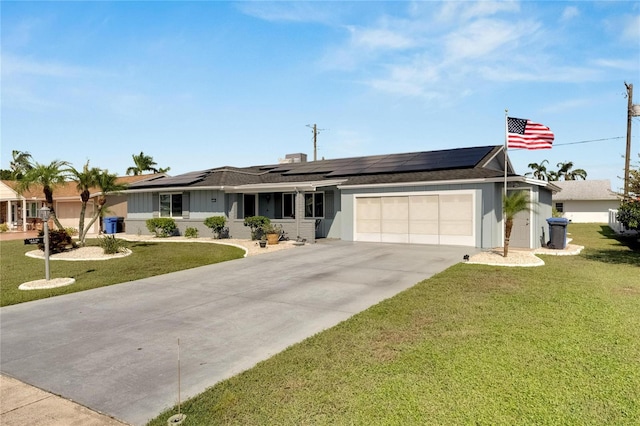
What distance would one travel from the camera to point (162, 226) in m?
21.9

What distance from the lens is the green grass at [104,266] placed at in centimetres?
943

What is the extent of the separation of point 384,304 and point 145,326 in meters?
4.56

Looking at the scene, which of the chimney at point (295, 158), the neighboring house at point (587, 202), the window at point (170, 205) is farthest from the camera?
the neighboring house at point (587, 202)

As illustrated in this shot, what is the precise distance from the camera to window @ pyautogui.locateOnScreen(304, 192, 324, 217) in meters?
20.5

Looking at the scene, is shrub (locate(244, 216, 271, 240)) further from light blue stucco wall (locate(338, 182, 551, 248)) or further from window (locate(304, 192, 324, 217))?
light blue stucco wall (locate(338, 182, 551, 248))

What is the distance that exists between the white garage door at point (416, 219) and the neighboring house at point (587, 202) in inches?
1275

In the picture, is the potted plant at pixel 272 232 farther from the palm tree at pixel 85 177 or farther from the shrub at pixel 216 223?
the palm tree at pixel 85 177

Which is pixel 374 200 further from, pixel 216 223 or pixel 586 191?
pixel 586 191

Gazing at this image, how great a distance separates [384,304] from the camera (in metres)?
7.32

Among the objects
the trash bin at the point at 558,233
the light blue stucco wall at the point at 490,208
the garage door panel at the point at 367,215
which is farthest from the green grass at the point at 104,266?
the trash bin at the point at 558,233

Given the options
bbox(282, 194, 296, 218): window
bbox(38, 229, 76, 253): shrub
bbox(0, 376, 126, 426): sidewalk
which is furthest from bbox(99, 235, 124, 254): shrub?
bbox(0, 376, 126, 426): sidewalk

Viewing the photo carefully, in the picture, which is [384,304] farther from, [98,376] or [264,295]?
[98,376]

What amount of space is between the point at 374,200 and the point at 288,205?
239 inches

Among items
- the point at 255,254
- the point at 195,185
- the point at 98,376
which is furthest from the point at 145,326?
the point at 195,185
